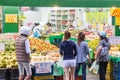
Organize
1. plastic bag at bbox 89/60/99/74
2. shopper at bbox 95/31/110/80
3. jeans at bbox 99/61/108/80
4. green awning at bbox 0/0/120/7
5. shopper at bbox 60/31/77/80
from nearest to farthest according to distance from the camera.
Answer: shopper at bbox 60/31/77/80 < shopper at bbox 95/31/110/80 < jeans at bbox 99/61/108/80 < green awning at bbox 0/0/120/7 < plastic bag at bbox 89/60/99/74

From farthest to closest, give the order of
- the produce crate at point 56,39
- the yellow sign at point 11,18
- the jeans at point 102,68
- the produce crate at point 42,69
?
the produce crate at point 56,39 < the yellow sign at point 11,18 < the jeans at point 102,68 < the produce crate at point 42,69

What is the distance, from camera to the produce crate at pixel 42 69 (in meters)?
9.98

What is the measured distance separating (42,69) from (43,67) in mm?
76

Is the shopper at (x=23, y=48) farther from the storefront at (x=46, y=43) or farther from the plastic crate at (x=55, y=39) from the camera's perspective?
the plastic crate at (x=55, y=39)

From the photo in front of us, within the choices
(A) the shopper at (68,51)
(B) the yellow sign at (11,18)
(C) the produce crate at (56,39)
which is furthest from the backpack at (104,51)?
(C) the produce crate at (56,39)

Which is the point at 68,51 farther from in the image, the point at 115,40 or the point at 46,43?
the point at 115,40

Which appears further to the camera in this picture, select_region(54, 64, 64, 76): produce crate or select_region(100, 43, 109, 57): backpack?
select_region(54, 64, 64, 76): produce crate

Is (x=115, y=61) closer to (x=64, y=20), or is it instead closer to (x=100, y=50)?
(x=100, y=50)

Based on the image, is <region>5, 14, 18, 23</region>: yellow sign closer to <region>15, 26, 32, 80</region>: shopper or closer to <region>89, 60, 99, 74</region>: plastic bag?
<region>89, 60, 99, 74</region>: plastic bag

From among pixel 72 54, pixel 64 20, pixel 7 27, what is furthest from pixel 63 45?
pixel 64 20

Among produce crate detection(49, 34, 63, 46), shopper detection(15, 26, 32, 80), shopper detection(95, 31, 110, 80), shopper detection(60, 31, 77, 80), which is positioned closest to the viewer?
shopper detection(15, 26, 32, 80)

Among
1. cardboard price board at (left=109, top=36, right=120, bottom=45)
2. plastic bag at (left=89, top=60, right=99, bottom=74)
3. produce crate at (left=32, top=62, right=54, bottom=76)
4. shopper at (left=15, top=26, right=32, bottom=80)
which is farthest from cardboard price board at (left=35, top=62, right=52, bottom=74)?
cardboard price board at (left=109, top=36, right=120, bottom=45)

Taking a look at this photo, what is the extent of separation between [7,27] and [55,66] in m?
6.76

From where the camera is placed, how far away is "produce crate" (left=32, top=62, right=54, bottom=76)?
32.7 ft
